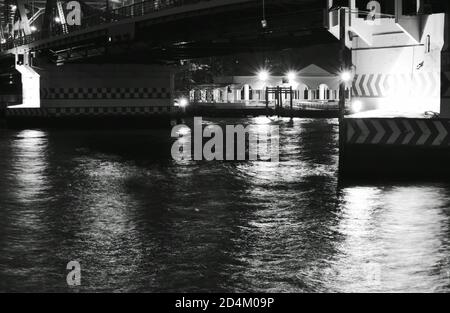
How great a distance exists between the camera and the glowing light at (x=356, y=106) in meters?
15.9

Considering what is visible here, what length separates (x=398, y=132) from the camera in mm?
14117

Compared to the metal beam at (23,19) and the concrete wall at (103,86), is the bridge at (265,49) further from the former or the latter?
the metal beam at (23,19)

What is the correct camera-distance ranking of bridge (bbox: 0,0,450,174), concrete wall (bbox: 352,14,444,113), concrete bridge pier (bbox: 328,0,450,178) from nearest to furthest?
concrete bridge pier (bbox: 328,0,450,178), bridge (bbox: 0,0,450,174), concrete wall (bbox: 352,14,444,113)

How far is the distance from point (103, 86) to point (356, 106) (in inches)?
928

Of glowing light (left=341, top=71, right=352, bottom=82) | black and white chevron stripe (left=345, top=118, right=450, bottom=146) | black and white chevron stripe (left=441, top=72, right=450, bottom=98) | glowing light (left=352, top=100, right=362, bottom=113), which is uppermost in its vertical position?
glowing light (left=341, top=71, right=352, bottom=82)

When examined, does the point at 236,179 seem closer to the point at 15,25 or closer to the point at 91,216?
the point at 91,216

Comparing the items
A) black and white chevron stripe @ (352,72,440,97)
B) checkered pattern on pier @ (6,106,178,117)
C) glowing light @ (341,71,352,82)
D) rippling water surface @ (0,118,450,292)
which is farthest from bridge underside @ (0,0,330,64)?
rippling water surface @ (0,118,450,292)

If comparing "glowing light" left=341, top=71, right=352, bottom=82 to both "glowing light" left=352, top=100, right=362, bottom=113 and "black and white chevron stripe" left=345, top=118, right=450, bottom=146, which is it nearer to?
"glowing light" left=352, top=100, right=362, bottom=113

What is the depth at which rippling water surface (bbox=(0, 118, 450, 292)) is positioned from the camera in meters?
6.66

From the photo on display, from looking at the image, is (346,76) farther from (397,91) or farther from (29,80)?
(29,80)

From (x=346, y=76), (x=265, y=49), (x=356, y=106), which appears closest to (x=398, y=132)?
(x=356, y=106)

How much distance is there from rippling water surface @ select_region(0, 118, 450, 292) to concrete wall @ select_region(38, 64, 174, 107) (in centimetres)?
2089

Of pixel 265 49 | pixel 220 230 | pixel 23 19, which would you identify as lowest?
pixel 220 230

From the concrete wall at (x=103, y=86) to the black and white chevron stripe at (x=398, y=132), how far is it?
24247 mm
